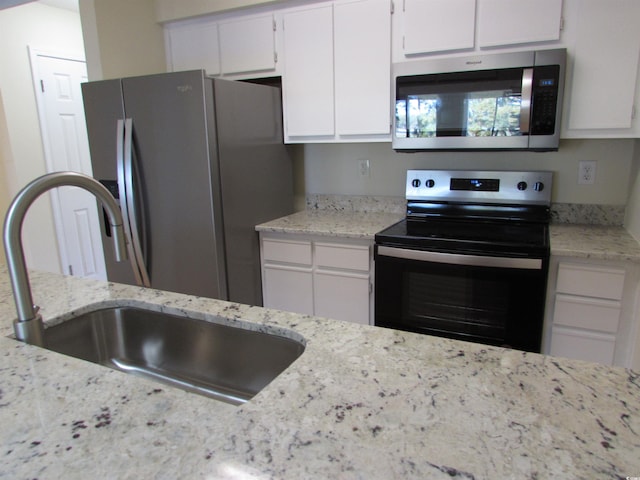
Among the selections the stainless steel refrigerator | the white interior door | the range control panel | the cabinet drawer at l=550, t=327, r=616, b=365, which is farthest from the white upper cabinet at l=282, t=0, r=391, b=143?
the white interior door

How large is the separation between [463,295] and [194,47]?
Result: 233 centimetres

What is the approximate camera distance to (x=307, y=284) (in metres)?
2.54

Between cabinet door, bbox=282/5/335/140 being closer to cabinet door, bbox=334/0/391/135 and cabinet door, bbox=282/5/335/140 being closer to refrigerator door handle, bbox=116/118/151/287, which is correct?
cabinet door, bbox=334/0/391/135

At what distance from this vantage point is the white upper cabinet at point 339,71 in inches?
93.6

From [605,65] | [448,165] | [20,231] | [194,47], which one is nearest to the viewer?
[20,231]

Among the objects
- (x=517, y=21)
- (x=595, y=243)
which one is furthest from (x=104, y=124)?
(x=595, y=243)

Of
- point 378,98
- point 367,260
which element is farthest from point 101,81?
point 367,260

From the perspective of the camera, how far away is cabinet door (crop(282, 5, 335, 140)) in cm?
249

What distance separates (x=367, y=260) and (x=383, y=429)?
1697mm

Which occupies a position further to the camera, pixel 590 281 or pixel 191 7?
pixel 191 7

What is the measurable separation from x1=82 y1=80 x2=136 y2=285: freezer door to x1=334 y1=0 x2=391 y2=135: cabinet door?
1251mm

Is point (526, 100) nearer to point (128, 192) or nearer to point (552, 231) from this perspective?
point (552, 231)

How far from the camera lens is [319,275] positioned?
2.49 meters

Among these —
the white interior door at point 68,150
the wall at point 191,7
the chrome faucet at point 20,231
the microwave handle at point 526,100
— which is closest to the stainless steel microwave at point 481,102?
the microwave handle at point 526,100
